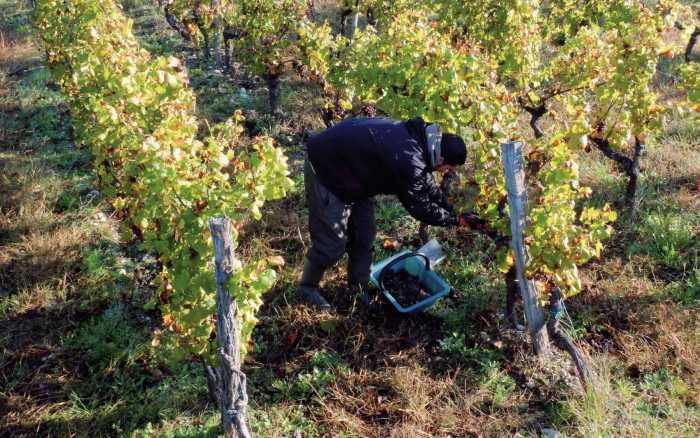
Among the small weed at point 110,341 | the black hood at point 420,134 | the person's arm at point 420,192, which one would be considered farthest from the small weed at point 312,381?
the black hood at point 420,134

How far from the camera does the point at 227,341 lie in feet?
8.72

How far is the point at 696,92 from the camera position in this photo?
4.32m

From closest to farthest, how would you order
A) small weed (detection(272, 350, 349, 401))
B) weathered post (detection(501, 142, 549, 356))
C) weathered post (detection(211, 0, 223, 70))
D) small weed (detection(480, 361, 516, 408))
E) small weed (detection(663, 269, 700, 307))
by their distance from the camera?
weathered post (detection(501, 142, 549, 356)), small weed (detection(480, 361, 516, 408)), small weed (detection(272, 350, 349, 401)), small weed (detection(663, 269, 700, 307)), weathered post (detection(211, 0, 223, 70))

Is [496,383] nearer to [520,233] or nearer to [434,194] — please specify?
[520,233]

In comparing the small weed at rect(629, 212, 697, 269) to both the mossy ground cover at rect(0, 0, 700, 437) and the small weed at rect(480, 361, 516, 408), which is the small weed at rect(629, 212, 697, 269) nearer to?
the mossy ground cover at rect(0, 0, 700, 437)

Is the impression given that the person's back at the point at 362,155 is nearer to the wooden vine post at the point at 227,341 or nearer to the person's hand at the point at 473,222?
the person's hand at the point at 473,222

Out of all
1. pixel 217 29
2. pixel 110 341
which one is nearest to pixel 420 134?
pixel 110 341

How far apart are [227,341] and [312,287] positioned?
146 cm

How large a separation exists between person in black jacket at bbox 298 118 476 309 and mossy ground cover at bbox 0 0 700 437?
0.62 meters

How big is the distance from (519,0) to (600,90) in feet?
5.56

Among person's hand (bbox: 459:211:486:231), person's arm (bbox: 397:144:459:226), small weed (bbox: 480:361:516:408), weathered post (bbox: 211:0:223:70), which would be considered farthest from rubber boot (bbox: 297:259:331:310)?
weathered post (bbox: 211:0:223:70)

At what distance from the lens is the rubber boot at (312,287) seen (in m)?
3.98

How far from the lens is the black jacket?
328 cm

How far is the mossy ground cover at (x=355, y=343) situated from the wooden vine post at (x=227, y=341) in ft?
1.38
